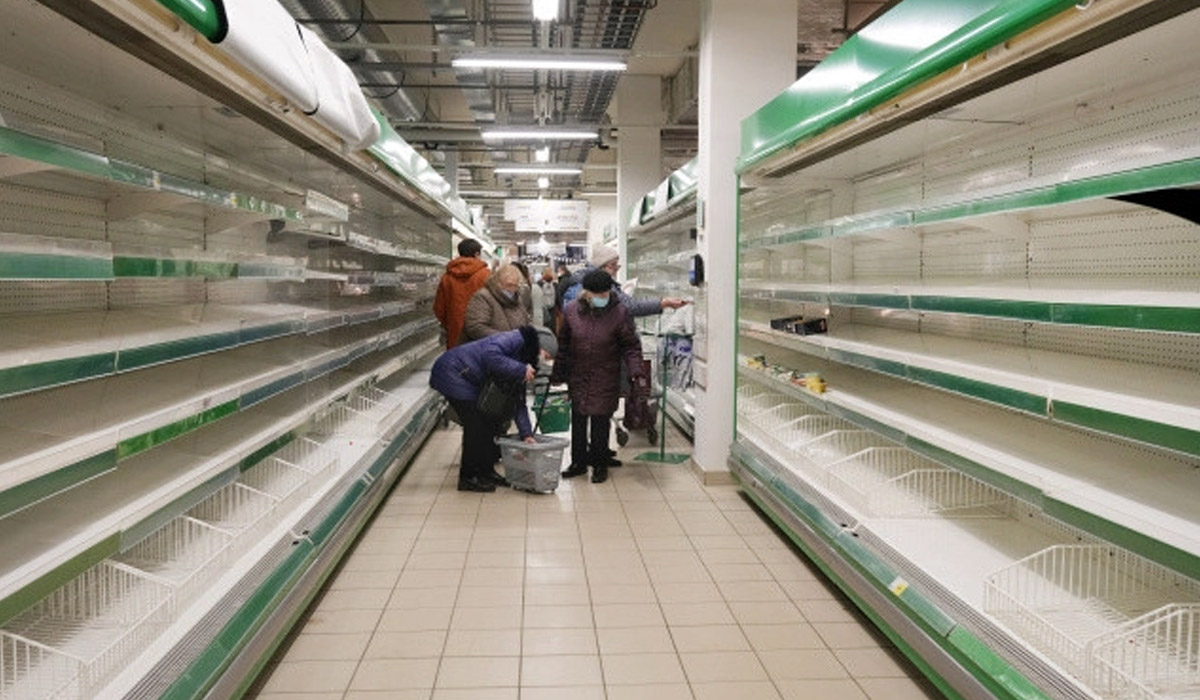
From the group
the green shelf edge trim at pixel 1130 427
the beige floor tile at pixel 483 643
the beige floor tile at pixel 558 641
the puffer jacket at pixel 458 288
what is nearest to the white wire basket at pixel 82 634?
the beige floor tile at pixel 483 643

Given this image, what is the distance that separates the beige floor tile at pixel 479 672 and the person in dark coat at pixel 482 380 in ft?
8.02

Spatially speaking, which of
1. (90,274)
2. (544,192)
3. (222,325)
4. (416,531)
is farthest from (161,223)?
(544,192)

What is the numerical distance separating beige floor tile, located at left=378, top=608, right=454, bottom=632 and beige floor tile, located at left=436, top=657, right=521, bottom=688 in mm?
344

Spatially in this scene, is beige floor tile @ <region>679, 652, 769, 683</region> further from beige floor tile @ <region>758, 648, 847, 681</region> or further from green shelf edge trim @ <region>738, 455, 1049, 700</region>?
green shelf edge trim @ <region>738, 455, 1049, 700</region>

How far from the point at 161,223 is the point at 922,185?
3921 millimetres

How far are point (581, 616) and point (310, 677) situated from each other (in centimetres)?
119

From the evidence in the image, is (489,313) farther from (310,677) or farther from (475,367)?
(310,677)

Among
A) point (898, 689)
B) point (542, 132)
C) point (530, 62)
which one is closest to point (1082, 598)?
point (898, 689)

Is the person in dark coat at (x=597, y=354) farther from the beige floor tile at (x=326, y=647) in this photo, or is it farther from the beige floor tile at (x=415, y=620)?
the beige floor tile at (x=326, y=647)

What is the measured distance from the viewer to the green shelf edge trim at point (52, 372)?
6.04 ft

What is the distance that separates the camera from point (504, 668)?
3211 mm

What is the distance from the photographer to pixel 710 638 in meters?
→ 3.47

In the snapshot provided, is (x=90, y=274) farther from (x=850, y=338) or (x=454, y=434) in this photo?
(x=454, y=434)

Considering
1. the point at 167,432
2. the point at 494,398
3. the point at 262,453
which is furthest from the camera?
the point at 494,398
